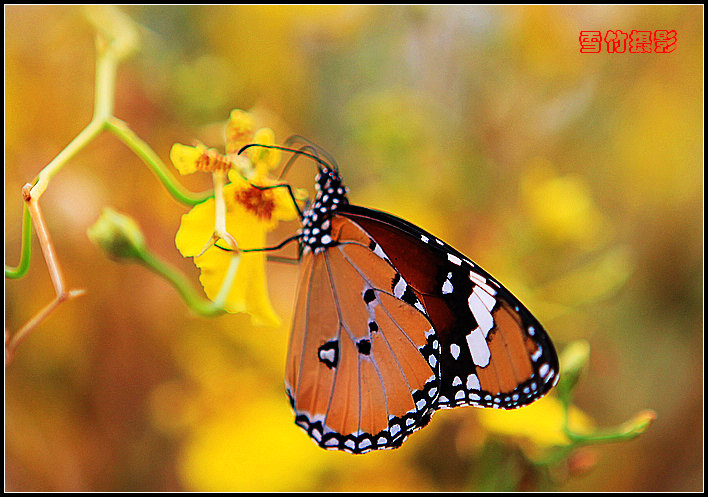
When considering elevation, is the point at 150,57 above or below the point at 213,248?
above

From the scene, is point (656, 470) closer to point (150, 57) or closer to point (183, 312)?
point (183, 312)

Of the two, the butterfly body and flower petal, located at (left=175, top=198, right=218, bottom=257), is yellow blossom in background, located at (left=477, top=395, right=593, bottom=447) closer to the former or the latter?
the butterfly body

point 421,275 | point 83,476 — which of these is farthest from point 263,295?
point 83,476

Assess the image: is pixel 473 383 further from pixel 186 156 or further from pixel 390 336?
pixel 186 156

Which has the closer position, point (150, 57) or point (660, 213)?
point (150, 57)

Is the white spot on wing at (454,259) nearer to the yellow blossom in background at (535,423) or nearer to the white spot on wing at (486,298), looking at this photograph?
the white spot on wing at (486,298)

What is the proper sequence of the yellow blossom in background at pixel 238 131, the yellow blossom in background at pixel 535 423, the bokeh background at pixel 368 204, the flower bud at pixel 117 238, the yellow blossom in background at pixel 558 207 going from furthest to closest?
the yellow blossom in background at pixel 558 207 < the bokeh background at pixel 368 204 < the yellow blossom in background at pixel 535 423 < the yellow blossom in background at pixel 238 131 < the flower bud at pixel 117 238
